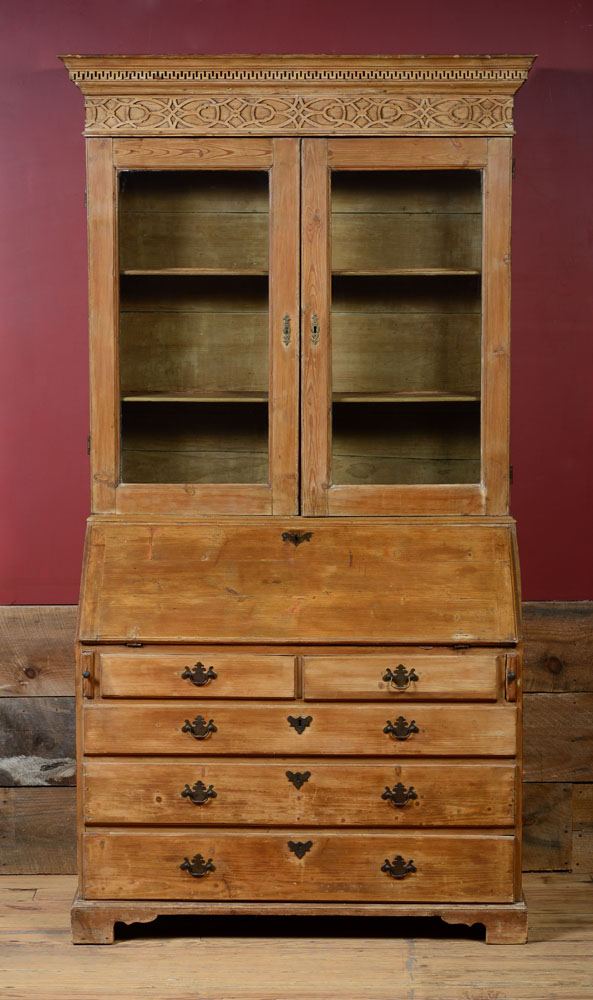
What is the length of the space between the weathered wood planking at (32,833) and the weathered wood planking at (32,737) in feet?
0.16

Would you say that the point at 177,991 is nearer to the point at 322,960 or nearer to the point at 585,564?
the point at 322,960

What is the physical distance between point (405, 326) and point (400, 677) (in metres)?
0.96

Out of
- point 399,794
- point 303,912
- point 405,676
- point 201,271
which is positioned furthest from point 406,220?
point 303,912

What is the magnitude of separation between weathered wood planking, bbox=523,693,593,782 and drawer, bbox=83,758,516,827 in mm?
565

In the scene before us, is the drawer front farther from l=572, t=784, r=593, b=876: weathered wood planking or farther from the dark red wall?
l=572, t=784, r=593, b=876: weathered wood planking

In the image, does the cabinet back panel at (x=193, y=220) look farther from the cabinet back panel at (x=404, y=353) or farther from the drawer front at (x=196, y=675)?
the drawer front at (x=196, y=675)

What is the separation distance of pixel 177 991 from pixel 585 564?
1.73 m

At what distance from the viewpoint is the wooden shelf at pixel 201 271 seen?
2.49 m

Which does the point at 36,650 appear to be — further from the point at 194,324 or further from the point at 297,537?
the point at 194,324

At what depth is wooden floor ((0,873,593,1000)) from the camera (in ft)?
7.34

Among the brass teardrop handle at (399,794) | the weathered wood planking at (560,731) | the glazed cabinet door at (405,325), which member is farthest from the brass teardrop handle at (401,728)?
the weathered wood planking at (560,731)

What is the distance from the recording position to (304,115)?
7.96 feet

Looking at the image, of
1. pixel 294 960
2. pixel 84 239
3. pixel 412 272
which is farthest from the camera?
pixel 84 239

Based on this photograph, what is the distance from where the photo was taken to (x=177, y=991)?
2.23 meters
